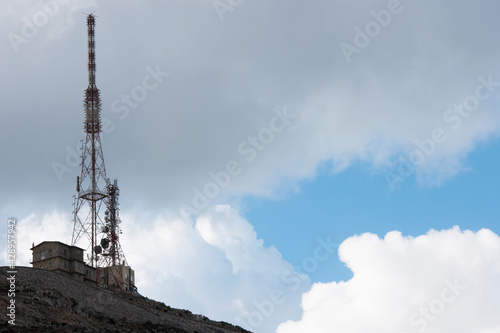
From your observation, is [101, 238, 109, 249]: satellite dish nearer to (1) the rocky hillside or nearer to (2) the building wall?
(1) the rocky hillside

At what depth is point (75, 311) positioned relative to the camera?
2272 inches

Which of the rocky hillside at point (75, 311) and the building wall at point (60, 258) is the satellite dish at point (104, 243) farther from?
the building wall at point (60, 258)

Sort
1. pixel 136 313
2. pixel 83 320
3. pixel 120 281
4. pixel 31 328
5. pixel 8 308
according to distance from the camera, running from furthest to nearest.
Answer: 1. pixel 120 281
2. pixel 136 313
3. pixel 83 320
4. pixel 8 308
5. pixel 31 328

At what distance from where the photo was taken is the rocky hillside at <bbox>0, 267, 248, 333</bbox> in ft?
164

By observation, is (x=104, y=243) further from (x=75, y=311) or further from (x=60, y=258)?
(x=75, y=311)

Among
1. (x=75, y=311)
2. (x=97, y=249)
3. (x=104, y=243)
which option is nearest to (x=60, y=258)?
(x=97, y=249)

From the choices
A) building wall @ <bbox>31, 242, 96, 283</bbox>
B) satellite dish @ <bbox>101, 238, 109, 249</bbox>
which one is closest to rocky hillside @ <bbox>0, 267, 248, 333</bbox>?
building wall @ <bbox>31, 242, 96, 283</bbox>

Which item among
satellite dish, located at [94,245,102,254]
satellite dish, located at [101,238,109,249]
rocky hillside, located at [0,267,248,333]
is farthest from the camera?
satellite dish, located at [101,238,109,249]

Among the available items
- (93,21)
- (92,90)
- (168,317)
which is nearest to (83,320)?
(168,317)

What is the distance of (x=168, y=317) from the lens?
70.3m

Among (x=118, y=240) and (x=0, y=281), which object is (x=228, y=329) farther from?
(x=0, y=281)

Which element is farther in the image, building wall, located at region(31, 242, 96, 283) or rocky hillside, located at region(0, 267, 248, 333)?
building wall, located at region(31, 242, 96, 283)

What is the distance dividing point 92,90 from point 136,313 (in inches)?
1269

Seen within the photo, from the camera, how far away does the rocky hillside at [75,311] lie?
5003 centimetres
